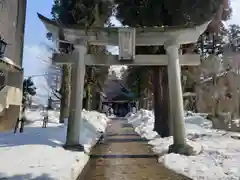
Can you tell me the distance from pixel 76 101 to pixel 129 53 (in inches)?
108

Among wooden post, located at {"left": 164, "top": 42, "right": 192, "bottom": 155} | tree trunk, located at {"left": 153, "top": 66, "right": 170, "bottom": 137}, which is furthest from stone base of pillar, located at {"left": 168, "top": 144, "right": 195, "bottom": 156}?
tree trunk, located at {"left": 153, "top": 66, "right": 170, "bottom": 137}

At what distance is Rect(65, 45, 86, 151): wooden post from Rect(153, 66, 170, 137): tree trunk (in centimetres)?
528

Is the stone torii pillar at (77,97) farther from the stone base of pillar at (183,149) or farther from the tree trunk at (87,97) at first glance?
the tree trunk at (87,97)

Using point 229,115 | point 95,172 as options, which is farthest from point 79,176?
point 229,115

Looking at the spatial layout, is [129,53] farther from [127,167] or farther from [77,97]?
[127,167]

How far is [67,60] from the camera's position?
33.8ft

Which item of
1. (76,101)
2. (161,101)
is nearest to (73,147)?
(76,101)

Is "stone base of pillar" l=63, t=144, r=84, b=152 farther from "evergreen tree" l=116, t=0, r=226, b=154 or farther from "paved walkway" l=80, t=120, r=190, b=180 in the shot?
"evergreen tree" l=116, t=0, r=226, b=154

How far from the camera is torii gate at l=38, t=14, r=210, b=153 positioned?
9844mm

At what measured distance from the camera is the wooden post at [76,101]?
9727 millimetres

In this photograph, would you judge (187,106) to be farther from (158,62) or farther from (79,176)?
(79,176)

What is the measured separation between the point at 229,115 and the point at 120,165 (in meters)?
12.4

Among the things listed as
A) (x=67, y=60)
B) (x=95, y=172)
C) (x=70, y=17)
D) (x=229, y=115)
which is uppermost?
(x=70, y=17)

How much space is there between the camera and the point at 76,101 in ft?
32.6
